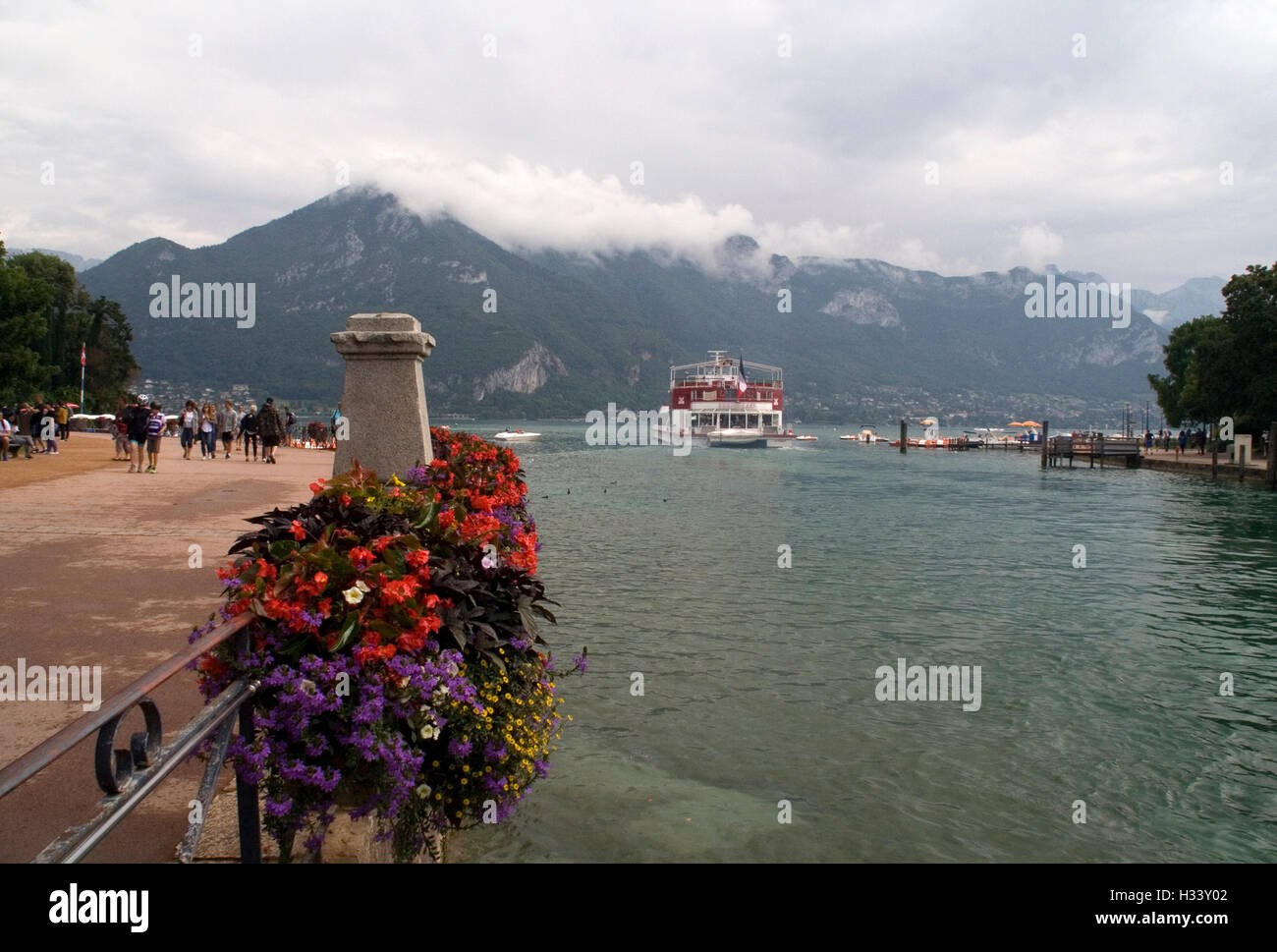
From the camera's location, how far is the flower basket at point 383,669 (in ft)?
11.3

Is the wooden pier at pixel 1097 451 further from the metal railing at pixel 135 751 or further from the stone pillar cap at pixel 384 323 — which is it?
the metal railing at pixel 135 751

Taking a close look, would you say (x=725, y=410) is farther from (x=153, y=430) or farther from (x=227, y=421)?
(x=153, y=430)

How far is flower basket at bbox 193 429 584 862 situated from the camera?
344 cm

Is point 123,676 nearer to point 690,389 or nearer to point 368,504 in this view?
point 368,504

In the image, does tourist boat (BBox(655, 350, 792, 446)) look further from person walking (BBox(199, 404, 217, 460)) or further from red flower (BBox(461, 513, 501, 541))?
red flower (BBox(461, 513, 501, 541))

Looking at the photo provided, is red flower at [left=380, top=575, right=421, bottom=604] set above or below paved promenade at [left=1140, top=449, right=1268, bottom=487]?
above

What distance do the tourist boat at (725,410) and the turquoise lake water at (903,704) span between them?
7166cm

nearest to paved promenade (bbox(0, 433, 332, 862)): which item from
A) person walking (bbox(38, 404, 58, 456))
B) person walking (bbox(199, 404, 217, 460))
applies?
person walking (bbox(38, 404, 58, 456))

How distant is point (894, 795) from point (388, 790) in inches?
194

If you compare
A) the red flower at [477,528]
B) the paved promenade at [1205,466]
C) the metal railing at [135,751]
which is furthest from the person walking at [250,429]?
the paved promenade at [1205,466]

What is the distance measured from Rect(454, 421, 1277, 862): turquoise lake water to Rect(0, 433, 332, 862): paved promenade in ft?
7.33

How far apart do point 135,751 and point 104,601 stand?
695 centimetres

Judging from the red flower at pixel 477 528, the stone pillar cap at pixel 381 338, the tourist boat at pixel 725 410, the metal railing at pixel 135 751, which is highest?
the tourist boat at pixel 725 410

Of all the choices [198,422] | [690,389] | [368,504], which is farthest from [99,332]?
[368,504]
